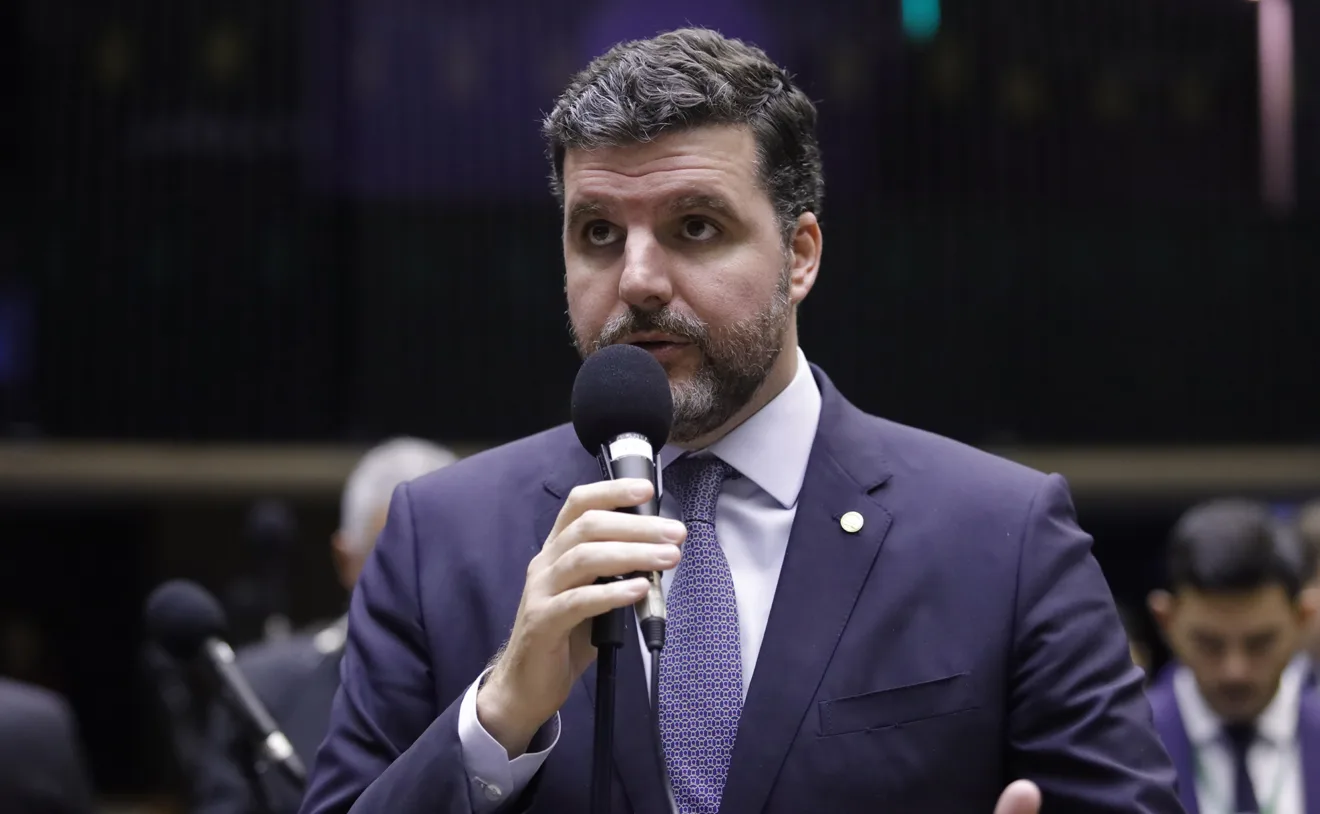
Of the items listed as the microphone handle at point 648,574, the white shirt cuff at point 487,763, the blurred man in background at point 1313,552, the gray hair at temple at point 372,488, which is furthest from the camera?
the blurred man in background at point 1313,552

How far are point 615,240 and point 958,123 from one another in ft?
24.3

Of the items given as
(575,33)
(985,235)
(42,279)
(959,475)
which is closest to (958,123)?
(985,235)

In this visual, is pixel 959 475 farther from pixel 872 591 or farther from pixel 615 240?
pixel 615 240

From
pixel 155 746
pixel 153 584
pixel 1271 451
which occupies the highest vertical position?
pixel 1271 451

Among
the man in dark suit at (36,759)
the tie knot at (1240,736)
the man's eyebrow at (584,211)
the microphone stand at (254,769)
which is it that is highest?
the man's eyebrow at (584,211)

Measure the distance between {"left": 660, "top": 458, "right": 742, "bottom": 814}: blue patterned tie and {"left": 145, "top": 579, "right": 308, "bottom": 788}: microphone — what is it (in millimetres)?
888

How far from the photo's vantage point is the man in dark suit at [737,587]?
1.93 meters

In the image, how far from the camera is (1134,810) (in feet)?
6.21

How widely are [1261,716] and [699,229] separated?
2.10m

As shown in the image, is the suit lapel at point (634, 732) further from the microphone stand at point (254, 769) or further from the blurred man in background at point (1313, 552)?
the blurred man in background at point (1313, 552)

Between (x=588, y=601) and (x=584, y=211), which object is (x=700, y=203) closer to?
(x=584, y=211)

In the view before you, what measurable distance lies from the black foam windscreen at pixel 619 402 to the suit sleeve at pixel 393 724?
A: 341 mm

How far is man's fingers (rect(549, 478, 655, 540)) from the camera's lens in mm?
1636

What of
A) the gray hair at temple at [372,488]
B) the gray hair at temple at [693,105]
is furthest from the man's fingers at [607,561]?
the gray hair at temple at [372,488]
